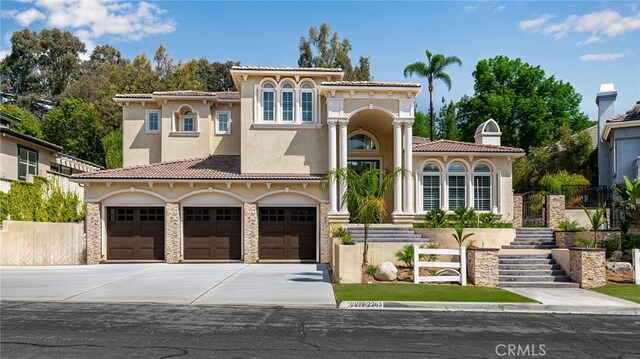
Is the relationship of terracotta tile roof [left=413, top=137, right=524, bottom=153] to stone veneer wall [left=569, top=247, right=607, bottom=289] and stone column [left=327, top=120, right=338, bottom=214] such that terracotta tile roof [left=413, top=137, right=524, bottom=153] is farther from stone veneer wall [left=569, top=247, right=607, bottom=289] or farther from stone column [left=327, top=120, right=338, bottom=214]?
stone veneer wall [left=569, top=247, right=607, bottom=289]

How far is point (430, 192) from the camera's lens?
26094mm

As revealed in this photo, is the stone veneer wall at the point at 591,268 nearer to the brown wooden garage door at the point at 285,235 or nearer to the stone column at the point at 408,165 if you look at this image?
the stone column at the point at 408,165

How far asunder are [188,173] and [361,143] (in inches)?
368

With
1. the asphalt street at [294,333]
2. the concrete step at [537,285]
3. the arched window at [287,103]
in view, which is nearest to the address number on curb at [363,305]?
the asphalt street at [294,333]

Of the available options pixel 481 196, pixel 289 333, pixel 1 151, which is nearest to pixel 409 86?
pixel 481 196

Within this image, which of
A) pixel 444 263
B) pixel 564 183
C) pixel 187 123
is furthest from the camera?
pixel 187 123

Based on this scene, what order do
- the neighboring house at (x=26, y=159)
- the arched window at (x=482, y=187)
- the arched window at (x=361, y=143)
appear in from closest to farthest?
the arched window at (x=482, y=187), the neighboring house at (x=26, y=159), the arched window at (x=361, y=143)

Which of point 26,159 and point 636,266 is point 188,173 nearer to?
point 26,159

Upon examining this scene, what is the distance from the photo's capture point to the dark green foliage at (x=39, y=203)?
24.9 m

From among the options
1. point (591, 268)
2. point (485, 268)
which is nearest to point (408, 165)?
point (485, 268)

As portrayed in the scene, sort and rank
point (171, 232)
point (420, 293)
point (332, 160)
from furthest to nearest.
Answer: point (332, 160) → point (171, 232) → point (420, 293)

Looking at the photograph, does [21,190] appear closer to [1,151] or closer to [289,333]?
[1,151]

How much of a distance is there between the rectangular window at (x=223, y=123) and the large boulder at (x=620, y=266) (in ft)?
63.6

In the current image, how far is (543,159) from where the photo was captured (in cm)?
3431
